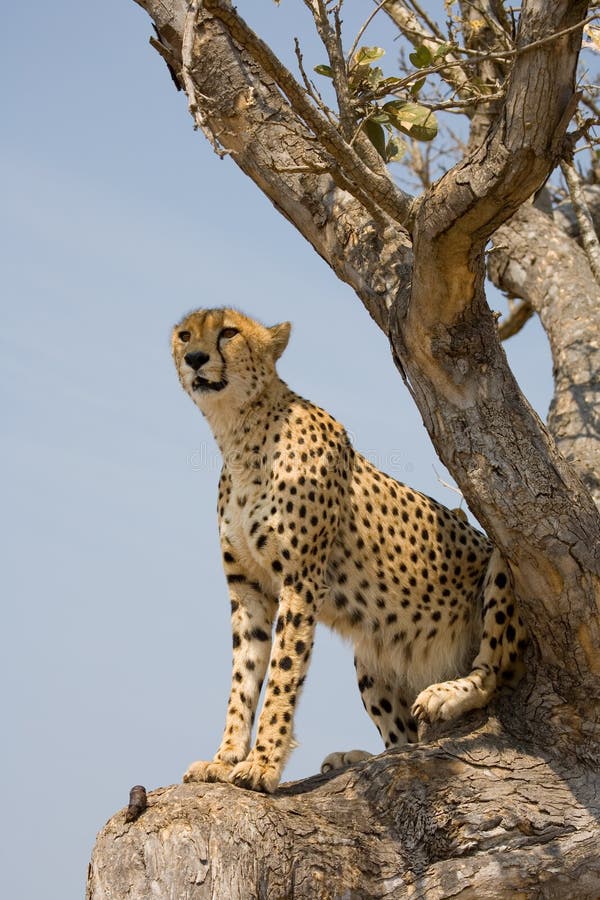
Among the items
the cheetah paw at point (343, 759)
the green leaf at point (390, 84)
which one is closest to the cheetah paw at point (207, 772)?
the cheetah paw at point (343, 759)

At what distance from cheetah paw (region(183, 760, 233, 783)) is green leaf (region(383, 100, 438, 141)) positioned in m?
2.65

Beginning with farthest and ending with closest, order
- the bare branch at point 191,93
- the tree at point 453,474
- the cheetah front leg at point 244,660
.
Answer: the cheetah front leg at point 244,660
the tree at point 453,474
the bare branch at point 191,93

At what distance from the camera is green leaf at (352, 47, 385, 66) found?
4.72m

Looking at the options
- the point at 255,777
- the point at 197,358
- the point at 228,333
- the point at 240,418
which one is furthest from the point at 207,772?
the point at 228,333

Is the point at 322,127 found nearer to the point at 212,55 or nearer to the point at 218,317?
the point at 212,55

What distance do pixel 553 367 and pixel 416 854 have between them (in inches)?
146

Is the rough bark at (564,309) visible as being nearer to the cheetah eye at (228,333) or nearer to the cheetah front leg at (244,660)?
the cheetah front leg at (244,660)

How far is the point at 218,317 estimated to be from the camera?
17.3ft

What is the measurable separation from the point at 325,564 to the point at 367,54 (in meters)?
2.11

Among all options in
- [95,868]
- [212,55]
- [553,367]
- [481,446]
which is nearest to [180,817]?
[95,868]

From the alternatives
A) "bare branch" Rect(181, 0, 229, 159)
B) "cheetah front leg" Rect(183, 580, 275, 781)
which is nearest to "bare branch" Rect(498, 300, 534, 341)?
"cheetah front leg" Rect(183, 580, 275, 781)

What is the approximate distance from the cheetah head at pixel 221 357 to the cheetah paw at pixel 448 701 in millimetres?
1528

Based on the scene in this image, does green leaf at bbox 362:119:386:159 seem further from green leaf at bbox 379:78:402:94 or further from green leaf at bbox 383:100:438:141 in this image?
green leaf at bbox 379:78:402:94

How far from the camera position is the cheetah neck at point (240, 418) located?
5.27m
